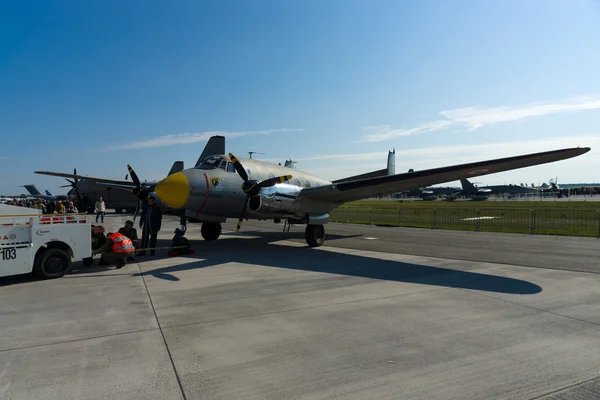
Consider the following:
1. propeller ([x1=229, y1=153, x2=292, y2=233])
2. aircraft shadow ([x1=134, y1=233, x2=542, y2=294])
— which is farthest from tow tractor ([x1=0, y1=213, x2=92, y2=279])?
propeller ([x1=229, y1=153, x2=292, y2=233])

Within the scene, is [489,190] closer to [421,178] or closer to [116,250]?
[421,178]

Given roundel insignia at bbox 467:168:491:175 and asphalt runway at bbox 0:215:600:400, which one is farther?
roundel insignia at bbox 467:168:491:175

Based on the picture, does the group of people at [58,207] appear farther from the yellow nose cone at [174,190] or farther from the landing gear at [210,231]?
the yellow nose cone at [174,190]

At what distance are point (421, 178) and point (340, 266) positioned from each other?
4.92m

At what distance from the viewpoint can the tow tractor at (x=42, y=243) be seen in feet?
26.9

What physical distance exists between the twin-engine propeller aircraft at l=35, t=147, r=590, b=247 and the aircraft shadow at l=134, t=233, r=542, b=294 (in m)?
1.31

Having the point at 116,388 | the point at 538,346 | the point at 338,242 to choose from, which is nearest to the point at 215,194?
the point at 338,242

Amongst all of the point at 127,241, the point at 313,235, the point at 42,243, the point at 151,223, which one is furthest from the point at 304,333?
the point at 313,235

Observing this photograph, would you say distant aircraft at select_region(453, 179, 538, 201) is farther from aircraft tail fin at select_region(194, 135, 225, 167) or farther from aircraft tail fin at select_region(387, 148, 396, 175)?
aircraft tail fin at select_region(194, 135, 225, 167)

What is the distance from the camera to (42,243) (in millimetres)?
8797

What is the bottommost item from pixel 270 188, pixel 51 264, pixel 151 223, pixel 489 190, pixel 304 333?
pixel 304 333

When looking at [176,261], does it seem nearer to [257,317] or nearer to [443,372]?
[257,317]

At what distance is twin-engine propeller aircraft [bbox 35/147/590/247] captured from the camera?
12.1m

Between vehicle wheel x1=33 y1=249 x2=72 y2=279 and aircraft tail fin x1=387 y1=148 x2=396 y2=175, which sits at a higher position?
aircraft tail fin x1=387 y1=148 x2=396 y2=175
